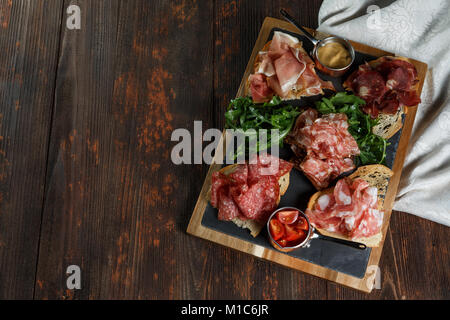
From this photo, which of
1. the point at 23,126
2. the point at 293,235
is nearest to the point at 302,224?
the point at 293,235

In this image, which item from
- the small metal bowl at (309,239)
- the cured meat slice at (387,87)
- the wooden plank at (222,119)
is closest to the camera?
the small metal bowl at (309,239)

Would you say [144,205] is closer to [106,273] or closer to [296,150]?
[106,273]

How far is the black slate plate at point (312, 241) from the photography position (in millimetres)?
1424

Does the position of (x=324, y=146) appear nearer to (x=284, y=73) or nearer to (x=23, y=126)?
(x=284, y=73)

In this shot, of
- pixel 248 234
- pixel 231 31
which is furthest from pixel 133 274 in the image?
pixel 231 31

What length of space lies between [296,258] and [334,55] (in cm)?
76

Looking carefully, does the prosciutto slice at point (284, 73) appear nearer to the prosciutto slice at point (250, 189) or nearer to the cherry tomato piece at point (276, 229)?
the prosciutto slice at point (250, 189)

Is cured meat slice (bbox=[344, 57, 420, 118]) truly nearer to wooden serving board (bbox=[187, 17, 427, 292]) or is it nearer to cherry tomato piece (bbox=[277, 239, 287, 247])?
wooden serving board (bbox=[187, 17, 427, 292])

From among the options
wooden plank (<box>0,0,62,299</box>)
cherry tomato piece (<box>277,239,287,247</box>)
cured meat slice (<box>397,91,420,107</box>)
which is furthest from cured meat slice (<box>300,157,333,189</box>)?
wooden plank (<box>0,0,62,299</box>)

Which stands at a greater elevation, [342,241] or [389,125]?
[389,125]

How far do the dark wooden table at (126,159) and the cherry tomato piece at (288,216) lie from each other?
0.28 meters

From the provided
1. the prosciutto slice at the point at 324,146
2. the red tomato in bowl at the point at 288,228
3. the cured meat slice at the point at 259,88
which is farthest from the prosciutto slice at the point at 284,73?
the red tomato in bowl at the point at 288,228

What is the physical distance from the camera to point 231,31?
68.9 inches

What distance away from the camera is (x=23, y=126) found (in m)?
1.67
